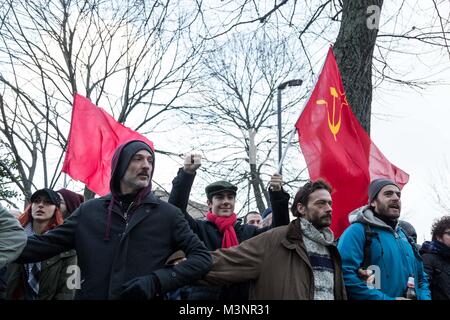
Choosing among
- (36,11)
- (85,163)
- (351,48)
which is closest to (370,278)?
(351,48)

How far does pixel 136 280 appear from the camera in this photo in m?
3.52

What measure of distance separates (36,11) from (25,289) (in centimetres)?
924

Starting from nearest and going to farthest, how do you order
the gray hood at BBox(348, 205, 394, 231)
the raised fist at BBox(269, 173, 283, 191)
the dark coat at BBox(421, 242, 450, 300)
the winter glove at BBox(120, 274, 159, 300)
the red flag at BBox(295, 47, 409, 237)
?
Result: the winter glove at BBox(120, 274, 159, 300), the raised fist at BBox(269, 173, 283, 191), the gray hood at BBox(348, 205, 394, 231), the dark coat at BBox(421, 242, 450, 300), the red flag at BBox(295, 47, 409, 237)

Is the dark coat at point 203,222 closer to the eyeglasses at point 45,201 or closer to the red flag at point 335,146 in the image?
the red flag at point 335,146

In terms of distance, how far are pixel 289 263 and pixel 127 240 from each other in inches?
44.0

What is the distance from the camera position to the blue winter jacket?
4666mm

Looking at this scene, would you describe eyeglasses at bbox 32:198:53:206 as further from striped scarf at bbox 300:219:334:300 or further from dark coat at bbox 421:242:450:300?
dark coat at bbox 421:242:450:300

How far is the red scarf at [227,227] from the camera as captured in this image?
5008 mm

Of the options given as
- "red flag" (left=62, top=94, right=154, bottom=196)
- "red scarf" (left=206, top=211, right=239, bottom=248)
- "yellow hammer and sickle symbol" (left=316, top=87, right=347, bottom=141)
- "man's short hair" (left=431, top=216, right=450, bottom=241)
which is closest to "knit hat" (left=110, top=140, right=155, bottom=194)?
"red scarf" (left=206, top=211, right=239, bottom=248)

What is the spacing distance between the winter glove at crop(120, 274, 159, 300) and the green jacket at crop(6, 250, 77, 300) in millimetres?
1639

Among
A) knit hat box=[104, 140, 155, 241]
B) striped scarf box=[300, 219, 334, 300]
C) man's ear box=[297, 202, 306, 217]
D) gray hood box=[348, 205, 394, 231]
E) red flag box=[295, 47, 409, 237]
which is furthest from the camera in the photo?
red flag box=[295, 47, 409, 237]

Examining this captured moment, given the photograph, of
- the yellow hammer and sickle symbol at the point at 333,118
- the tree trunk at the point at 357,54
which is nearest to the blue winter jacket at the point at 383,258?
the yellow hammer and sickle symbol at the point at 333,118

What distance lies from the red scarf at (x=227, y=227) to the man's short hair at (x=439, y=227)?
2.04 meters
